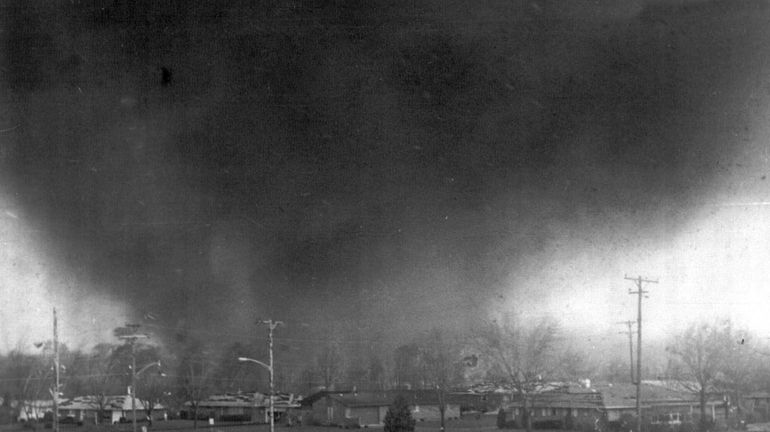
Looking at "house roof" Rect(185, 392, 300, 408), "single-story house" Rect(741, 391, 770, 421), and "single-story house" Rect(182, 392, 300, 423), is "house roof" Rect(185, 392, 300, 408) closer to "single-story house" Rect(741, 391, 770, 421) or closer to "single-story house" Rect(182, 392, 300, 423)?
"single-story house" Rect(182, 392, 300, 423)

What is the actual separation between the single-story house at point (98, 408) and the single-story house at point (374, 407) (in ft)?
48.4

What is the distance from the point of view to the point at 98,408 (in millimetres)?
45938

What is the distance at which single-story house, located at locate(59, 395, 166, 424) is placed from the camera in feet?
148

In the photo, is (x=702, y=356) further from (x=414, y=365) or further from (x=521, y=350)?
(x=414, y=365)

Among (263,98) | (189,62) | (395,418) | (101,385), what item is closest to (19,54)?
(189,62)

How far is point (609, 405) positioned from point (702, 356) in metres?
4.32

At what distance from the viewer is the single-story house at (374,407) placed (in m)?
36.9

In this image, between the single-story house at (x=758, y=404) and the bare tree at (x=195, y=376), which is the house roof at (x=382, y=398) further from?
the single-story house at (x=758, y=404)

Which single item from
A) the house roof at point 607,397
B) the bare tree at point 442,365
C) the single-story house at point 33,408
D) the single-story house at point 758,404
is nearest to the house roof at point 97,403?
the single-story house at point 33,408

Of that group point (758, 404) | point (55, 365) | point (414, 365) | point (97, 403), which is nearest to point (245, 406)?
point (97, 403)

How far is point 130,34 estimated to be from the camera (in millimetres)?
23719

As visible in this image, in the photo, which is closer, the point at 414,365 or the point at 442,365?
the point at 442,365

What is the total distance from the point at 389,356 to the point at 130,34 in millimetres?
19053

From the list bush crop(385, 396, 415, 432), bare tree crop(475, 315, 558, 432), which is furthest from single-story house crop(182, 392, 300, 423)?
bare tree crop(475, 315, 558, 432)
